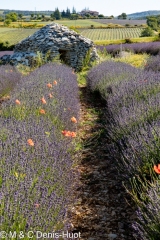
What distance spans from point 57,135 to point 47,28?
926cm

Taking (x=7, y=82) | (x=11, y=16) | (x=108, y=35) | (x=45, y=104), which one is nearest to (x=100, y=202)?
(x=45, y=104)

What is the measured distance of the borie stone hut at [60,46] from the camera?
1105cm

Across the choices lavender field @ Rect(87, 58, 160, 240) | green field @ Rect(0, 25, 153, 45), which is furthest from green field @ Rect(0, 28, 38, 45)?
lavender field @ Rect(87, 58, 160, 240)

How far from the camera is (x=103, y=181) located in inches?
131

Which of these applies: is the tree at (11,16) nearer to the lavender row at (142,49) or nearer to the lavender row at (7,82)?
the lavender row at (142,49)

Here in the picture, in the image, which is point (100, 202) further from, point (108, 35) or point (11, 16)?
point (11, 16)

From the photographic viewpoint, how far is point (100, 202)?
2.92m

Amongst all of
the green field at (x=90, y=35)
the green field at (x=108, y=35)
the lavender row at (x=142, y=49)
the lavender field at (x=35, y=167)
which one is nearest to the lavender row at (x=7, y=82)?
the lavender field at (x=35, y=167)

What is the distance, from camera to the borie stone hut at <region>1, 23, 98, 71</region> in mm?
11055

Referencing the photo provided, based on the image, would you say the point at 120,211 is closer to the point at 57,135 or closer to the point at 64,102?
the point at 57,135

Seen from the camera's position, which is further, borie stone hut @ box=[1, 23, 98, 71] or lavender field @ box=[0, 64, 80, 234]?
borie stone hut @ box=[1, 23, 98, 71]

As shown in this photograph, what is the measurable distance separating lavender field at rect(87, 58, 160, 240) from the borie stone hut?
5.44m

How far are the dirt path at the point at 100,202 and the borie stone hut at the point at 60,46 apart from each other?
733cm

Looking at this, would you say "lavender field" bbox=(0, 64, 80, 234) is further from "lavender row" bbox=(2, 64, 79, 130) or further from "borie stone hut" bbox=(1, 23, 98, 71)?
"borie stone hut" bbox=(1, 23, 98, 71)
